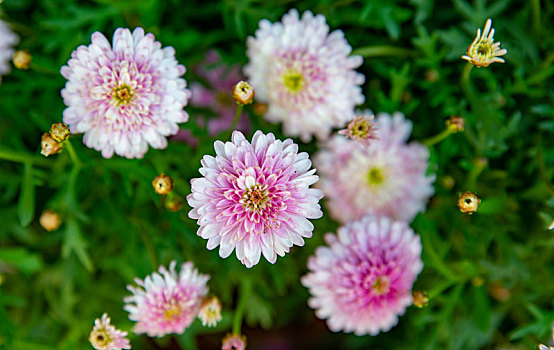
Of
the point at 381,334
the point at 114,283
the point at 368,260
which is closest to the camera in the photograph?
the point at 368,260

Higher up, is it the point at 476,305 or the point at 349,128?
the point at 349,128

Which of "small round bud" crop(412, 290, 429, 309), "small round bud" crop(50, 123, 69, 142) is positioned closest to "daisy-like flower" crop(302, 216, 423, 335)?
"small round bud" crop(412, 290, 429, 309)

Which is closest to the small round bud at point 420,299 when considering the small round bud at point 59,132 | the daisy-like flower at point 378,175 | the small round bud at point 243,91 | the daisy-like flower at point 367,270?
the daisy-like flower at point 367,270

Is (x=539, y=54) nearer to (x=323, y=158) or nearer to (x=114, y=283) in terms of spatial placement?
(x=323, y=158)

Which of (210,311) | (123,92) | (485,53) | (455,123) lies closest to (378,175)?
(455,123)

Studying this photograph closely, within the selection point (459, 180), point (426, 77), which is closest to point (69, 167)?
point (426, 77)

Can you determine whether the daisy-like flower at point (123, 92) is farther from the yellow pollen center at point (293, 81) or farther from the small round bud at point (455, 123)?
the small round bud at point (455, 123)

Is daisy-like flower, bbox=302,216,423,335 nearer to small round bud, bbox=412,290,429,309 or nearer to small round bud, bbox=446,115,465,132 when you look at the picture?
small round bud, bbox=412,290,429,309

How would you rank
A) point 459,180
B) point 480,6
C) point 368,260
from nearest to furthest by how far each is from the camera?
point 368,260, point 480,6, point 459,180
